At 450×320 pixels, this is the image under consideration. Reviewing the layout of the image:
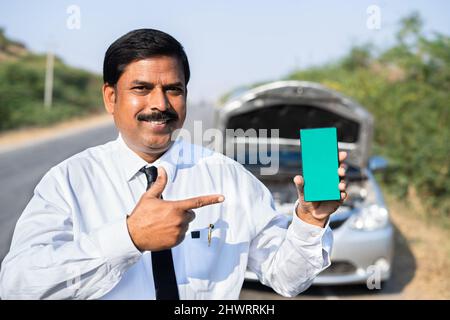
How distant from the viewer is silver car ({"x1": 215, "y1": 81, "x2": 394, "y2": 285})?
462 cm

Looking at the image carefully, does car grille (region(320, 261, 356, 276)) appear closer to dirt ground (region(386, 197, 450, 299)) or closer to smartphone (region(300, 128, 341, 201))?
dirt ground (region(386, 197, 450, 299))

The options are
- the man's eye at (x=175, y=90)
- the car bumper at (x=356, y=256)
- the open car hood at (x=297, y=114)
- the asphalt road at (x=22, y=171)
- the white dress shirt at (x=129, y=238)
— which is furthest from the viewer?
the asphalt road at (x=22, y=171)

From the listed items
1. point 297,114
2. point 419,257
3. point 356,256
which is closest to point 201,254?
point 356,256

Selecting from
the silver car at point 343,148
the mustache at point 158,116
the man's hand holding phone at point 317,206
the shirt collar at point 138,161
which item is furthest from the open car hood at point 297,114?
the man's hand holding phone at point 317,206

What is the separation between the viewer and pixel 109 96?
6.11 feet

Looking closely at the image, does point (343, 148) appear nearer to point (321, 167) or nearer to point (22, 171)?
point (321, 167)

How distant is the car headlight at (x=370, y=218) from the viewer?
4723mm

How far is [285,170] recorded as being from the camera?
16.4 feet

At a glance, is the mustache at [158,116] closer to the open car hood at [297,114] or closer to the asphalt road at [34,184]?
the asphalt road at [34,184]

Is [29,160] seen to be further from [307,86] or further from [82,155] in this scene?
[82,155]

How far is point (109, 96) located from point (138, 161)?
254 millimetres

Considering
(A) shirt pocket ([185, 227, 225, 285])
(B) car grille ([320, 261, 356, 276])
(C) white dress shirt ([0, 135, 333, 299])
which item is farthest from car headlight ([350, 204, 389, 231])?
(A) shirt pocket ([185, 227, 225, 285])

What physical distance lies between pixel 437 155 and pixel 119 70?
20.9ft

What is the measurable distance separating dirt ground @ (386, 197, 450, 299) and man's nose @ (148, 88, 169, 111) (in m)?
3.75
